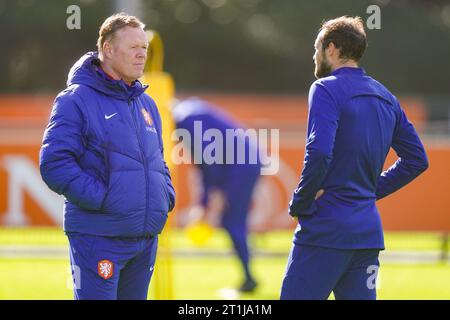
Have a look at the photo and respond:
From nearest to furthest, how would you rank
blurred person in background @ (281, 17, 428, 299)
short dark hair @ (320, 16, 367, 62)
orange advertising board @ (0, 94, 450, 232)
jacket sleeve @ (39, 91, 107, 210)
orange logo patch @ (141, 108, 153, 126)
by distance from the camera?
jacket sleeve @ (39, 91, 107, 210)
blurred person in background @ (281, 17, 428, 299)
short dark hair @ (320, 16, 367, 62)
orange logo patch @ (141, 108, 153, 126)
orange advertising board @ (0, 94, 450, 232)

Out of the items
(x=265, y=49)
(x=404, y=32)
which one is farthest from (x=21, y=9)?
(x=404, y=32)

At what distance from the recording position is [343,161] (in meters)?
5.02

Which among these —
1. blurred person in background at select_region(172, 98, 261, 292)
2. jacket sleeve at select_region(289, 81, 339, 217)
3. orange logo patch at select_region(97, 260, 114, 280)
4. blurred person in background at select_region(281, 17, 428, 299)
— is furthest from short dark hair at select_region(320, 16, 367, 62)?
blurred person in background at select_region(172, 98, 261, 292)

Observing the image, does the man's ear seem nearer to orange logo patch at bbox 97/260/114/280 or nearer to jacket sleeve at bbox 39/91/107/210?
jacket sleeve at bbox 39/91/107/210

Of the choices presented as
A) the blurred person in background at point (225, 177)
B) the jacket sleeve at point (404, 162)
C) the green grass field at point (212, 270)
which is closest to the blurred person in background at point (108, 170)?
the jacket sleeve at point (404, 162)

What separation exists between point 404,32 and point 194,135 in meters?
23.7

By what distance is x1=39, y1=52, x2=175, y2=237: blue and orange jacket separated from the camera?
4.87 meters

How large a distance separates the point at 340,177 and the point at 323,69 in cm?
60

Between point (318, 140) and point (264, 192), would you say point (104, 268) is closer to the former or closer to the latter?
point (318, 140)

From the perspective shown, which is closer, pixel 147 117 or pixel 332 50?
pixel 332 50

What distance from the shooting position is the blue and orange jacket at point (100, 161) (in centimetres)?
487

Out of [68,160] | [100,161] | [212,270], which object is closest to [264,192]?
[212,270]

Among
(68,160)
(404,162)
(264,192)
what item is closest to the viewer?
(68,160)
